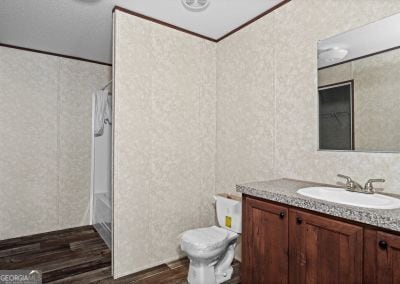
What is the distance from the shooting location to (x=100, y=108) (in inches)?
128

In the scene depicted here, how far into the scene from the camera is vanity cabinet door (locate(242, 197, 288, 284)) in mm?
1379

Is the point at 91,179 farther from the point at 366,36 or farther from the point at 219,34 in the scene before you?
the point at 366,36

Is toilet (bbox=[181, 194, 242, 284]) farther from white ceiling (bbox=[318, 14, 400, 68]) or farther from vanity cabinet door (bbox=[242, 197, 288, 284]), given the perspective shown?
white ceiling (bbox=[318, 14, 400, 68])

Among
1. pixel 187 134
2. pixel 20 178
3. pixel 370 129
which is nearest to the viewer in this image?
pixel 370 129

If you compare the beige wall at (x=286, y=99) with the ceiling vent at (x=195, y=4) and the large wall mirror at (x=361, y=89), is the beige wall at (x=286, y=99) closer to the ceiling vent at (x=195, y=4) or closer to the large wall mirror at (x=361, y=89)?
the large wall mirror at (x=361, y=89)

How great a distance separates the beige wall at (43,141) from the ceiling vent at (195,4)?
77.7 inches

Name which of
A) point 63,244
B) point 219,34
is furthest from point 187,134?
point 63,244

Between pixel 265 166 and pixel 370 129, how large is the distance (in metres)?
0.85

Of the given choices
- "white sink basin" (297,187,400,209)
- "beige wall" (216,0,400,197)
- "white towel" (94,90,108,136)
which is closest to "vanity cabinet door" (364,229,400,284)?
"white sink basin" (297,187,400,209)

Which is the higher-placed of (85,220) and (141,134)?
(141,134)

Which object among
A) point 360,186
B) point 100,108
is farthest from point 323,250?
point 100,108

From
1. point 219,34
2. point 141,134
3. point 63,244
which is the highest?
point 219,34

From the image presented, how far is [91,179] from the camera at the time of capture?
3.38 m

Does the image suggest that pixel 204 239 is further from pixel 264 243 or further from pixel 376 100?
pixel 376 100
